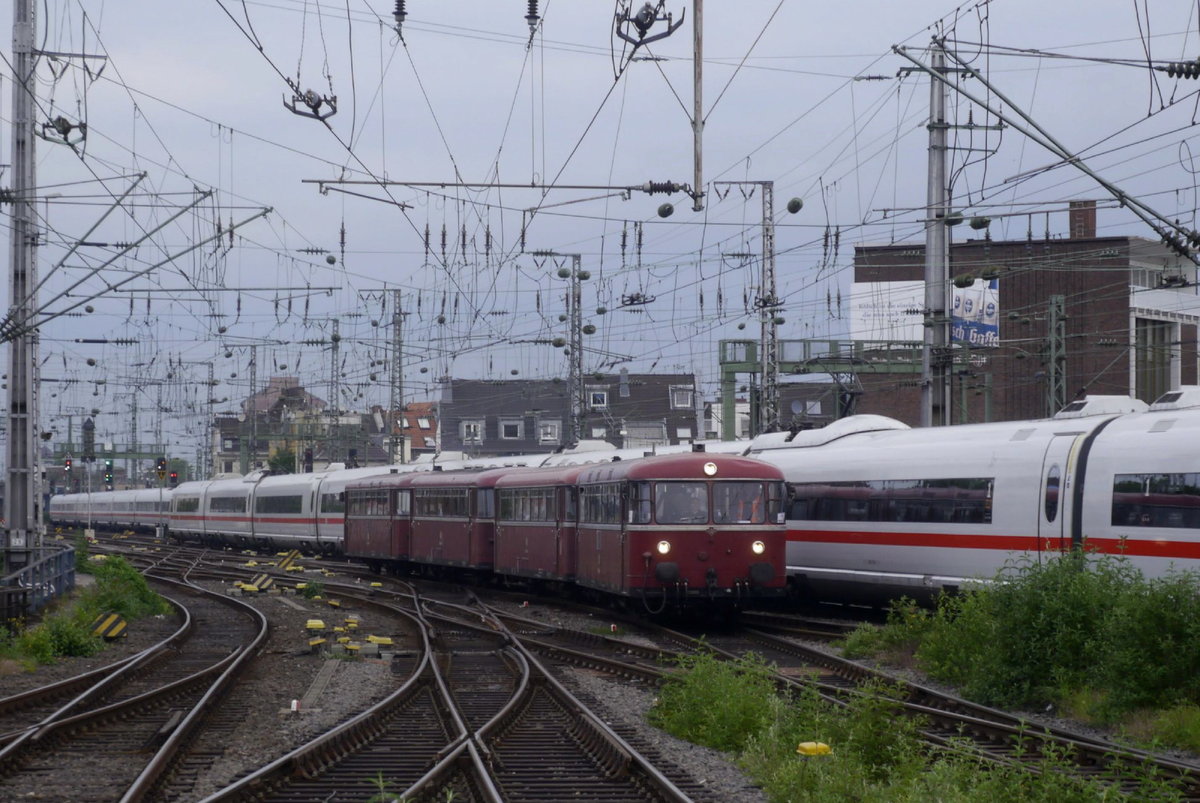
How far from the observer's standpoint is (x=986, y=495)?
20.1 metres

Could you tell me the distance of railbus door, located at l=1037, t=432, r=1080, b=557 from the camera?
1847 cm

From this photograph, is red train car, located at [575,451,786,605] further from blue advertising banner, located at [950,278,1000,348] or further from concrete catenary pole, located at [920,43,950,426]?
blue advertising banner, located at [950,278,1000,348]

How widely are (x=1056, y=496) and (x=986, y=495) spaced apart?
1.48m

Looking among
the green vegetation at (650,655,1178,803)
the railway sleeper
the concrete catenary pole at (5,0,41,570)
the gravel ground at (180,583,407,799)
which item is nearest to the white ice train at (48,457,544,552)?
the concrete catenary pole at (5,0,41,570)

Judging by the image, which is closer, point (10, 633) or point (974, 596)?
point (974, 596)

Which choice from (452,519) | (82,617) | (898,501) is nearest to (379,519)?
(452,519)

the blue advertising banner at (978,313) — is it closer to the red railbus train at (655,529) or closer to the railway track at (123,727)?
the red railbus train at (655,529)

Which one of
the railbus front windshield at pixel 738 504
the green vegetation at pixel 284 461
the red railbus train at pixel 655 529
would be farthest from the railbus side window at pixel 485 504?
the green vegetation at pixel 284 461

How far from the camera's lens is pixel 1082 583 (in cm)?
1472

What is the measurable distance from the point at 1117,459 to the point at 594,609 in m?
12.1

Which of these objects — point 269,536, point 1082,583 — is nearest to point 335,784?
point 1082,583

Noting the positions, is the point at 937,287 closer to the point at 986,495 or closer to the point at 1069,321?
the point at 986,495

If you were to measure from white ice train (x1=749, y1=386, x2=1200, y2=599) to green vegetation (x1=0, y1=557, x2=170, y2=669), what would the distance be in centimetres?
1063

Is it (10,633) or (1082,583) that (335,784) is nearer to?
(1082,583)
